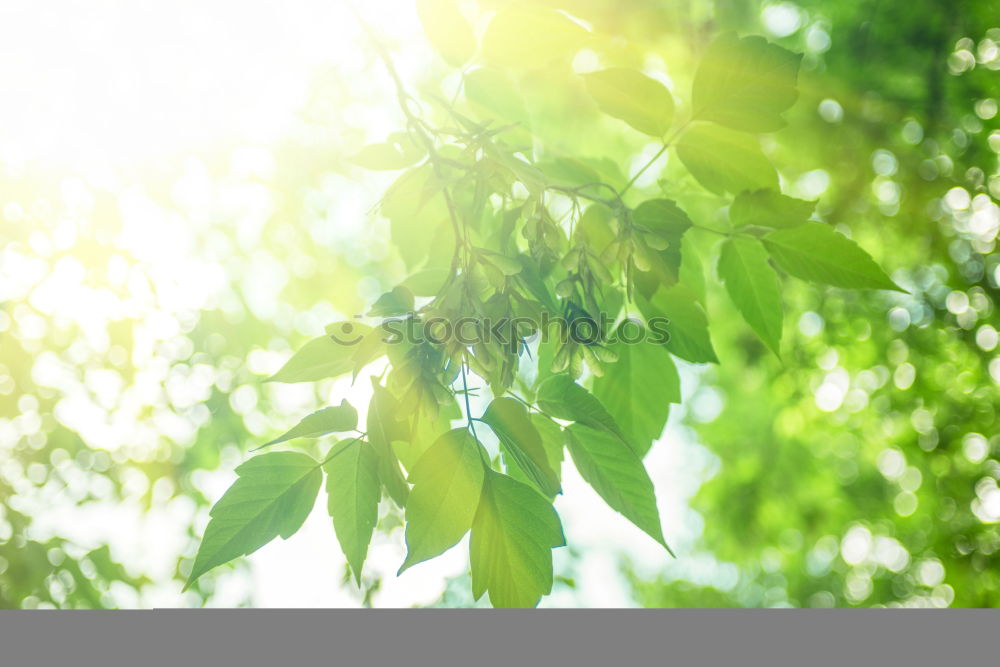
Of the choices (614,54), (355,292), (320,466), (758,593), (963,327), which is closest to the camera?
(320,466)

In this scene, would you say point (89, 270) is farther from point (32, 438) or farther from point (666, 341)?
point (666, 341)

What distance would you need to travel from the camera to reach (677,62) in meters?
2.28

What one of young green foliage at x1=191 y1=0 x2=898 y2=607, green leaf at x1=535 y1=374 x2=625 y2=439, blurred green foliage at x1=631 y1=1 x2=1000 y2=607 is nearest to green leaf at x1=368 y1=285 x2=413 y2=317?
young green foliage at x1=191 y1=0 x2=898 y2=607

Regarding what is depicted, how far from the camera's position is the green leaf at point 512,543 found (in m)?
0.43

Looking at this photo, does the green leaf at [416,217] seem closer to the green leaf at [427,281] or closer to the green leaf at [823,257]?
the green leaf at [427,281]

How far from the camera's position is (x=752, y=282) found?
569 mm

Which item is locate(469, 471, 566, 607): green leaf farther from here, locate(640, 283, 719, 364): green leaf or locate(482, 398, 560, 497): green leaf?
locate(640, 283, 719, 364): green leaf

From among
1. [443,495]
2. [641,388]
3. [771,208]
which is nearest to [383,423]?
[443,495]

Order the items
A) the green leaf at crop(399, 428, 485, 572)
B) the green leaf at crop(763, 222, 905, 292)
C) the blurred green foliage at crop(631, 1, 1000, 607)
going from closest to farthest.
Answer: the green leaf at crop(399, 428, 485, 572) → the green leaf at crop(763, 222, 905, 292) → the blurred green foliage at crop(631, 1, 1000, 607)

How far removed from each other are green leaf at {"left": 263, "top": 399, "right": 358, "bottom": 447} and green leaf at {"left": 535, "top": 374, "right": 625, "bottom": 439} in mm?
128

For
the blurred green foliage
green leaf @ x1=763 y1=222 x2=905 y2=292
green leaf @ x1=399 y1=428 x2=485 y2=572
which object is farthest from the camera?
the blurred green foliage

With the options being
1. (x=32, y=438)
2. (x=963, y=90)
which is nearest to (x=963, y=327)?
(x=963, y=90)

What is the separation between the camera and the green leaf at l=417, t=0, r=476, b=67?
0.55m

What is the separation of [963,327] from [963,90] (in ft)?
2.83
